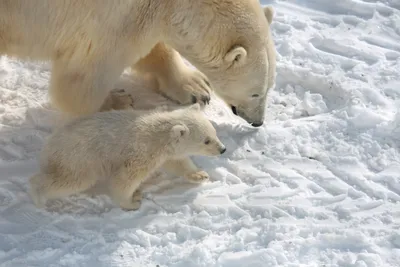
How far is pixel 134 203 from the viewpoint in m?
4.01

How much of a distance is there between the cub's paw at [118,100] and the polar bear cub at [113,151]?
2.31ft

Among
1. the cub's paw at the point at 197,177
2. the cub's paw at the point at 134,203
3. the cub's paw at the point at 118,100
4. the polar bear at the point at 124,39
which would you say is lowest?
the cub's paw at the point at 134,203

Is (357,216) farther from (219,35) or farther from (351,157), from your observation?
(219,35)

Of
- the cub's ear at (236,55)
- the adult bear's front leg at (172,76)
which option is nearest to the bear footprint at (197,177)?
the cub's ear at (236,55)

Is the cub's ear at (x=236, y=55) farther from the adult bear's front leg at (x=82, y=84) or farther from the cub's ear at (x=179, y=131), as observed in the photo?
the adult bear's front leg at (x=82, y=84)

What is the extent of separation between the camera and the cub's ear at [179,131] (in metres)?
3.87

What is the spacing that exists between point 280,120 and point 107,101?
1405mm

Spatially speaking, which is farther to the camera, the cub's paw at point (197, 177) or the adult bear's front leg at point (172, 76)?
the adult bear's front leg at point (172, 76)

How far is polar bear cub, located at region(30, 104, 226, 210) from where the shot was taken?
150 inches

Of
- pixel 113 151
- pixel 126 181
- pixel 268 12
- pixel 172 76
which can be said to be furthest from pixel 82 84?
pixel 268 12

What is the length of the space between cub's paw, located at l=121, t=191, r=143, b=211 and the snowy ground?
43mm

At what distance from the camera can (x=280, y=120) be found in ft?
16.0

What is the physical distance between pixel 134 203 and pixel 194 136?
1.98ft

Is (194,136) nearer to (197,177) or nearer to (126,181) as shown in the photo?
(197,177)
